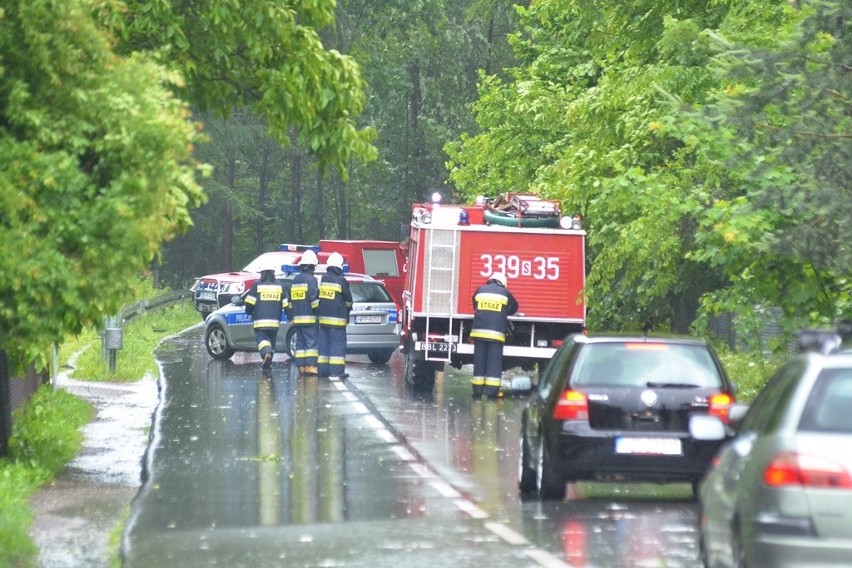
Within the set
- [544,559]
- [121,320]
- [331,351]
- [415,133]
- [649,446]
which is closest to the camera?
[544,559]

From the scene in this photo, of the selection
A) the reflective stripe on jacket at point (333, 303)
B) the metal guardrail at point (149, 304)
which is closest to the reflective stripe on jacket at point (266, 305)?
the reflective stripe on jacket at point (333, 303)

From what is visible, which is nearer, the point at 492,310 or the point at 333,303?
the point at 492,310

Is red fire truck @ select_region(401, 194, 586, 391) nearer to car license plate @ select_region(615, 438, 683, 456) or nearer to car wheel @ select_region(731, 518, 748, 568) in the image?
car license plate @ select_region(615, 438, 683, 456)

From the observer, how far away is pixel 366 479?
14.1 meters

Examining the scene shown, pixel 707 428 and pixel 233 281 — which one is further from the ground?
pixel 233 281

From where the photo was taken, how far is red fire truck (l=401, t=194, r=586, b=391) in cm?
2381

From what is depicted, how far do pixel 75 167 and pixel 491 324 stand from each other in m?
10.8

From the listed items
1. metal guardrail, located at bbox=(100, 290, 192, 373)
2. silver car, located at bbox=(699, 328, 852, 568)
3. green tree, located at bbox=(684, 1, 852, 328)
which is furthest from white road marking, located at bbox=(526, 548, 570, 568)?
green tree, located at bbox=(684, 1, 852, 328)

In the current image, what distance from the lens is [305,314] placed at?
25438 mm

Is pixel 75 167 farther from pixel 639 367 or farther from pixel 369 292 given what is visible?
pixel 369 292

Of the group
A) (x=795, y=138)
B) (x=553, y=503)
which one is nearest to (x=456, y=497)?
(x=553, y=503)

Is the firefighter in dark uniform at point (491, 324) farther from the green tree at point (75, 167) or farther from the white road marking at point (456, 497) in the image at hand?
the green tree at point (75, 167)

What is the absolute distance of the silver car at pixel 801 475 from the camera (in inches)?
263

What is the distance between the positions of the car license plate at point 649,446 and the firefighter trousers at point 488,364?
9.47 meters
